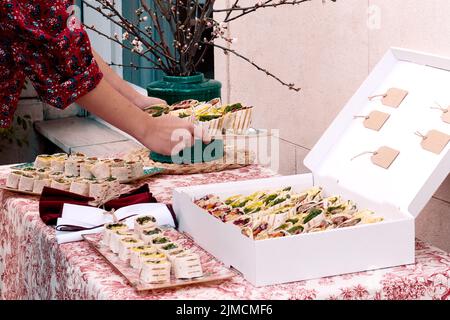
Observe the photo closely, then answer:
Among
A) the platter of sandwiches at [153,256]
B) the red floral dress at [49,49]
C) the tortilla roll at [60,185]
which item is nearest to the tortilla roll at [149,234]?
the platter of sandwiches at [153,256]

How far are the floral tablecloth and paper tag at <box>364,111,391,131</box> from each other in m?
0.28

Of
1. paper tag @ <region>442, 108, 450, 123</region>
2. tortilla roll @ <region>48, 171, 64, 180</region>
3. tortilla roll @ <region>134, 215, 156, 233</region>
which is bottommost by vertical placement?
tortilla roll @ <region>48, 171, 64, 180</region>

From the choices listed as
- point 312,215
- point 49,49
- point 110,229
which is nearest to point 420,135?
point 312,215

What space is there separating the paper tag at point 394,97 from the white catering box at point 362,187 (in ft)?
0.03

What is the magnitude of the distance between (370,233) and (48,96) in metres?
0.77

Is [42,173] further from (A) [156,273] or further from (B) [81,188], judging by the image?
(A) [156,273]

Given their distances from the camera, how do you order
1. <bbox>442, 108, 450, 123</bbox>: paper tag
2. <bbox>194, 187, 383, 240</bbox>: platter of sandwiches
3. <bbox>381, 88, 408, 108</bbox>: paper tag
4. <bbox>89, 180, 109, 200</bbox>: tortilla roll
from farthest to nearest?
1. <bbox>89, 180, 109, 200</bbox>: tortilla roll
2. <bbox>381, 88, 408, 108</bbox>: paper tag
3. <bbox>442, 108, 450, 123</bbox>: paper tag
4. <bbox>194, 187, 383, 240</bbox>: platter of sandwiches

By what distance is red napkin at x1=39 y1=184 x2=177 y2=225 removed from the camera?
2.05 metres

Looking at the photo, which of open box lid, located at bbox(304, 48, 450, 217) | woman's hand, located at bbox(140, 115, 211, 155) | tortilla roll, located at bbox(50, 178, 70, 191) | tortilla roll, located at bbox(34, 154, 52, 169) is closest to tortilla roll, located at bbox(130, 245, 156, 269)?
woman's hand, located at bbox(140, 115, 211, 155)

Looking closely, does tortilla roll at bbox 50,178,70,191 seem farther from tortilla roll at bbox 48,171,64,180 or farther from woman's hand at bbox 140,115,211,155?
woman's hand at bbox 140,115,211,155

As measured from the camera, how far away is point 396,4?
2.19 m

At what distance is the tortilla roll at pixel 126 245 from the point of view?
1.75m

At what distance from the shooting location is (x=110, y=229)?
187 centimetres
